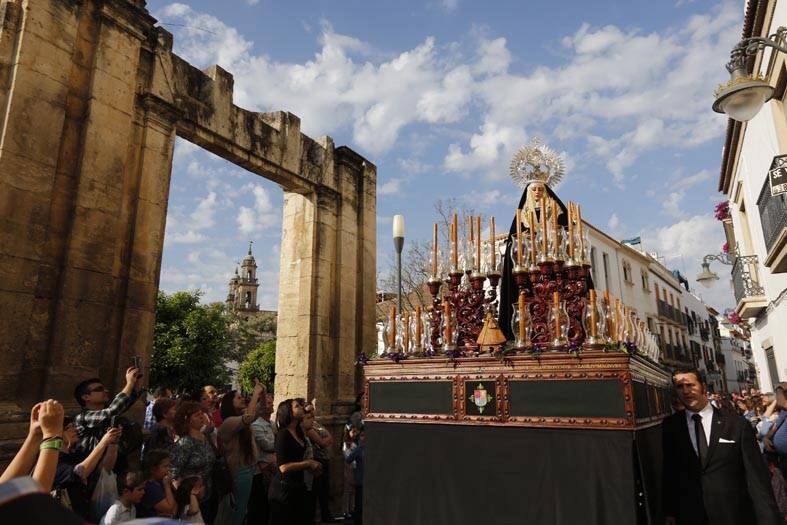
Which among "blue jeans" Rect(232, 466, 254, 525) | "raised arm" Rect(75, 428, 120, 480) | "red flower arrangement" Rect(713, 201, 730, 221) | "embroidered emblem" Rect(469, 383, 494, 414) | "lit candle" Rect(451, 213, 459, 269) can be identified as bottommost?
"blue jeans" Rect(232, 466, 254, 525)

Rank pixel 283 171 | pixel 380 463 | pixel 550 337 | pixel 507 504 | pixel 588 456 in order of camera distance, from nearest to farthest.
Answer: pixel 588 456
pixel 507 504
pixel 550 337
pixel 380 463
pixel 283 171

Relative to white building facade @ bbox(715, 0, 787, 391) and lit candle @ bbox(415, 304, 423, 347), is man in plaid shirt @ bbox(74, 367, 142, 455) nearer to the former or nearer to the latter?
lit candle @ bbox(415, 304, 423, 347)

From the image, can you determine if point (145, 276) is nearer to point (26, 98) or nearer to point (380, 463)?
point (26, 98)

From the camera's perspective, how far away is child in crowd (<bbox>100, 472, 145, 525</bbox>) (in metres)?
3.23

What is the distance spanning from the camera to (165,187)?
580 centimetres

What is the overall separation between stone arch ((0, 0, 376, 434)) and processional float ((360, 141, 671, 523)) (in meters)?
2.79

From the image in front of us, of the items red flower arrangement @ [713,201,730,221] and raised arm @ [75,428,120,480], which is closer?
raised arm @ [75,428,120,480]

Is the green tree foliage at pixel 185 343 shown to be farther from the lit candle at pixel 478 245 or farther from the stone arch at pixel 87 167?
the lit candle at pixel 478 245

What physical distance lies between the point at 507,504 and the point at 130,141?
5.28 m

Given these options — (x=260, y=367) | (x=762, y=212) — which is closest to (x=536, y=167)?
(x=762, y=212)

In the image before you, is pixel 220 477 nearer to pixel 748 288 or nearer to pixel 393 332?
pixel 393 332

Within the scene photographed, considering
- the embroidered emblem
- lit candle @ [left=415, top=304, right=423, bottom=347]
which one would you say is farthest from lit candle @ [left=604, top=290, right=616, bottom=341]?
lit candle @ [left=415, top=304, right=423, bottom=347]

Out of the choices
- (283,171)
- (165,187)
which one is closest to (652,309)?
(283,171)

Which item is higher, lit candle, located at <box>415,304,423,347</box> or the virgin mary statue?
A: the virgin mary statue
